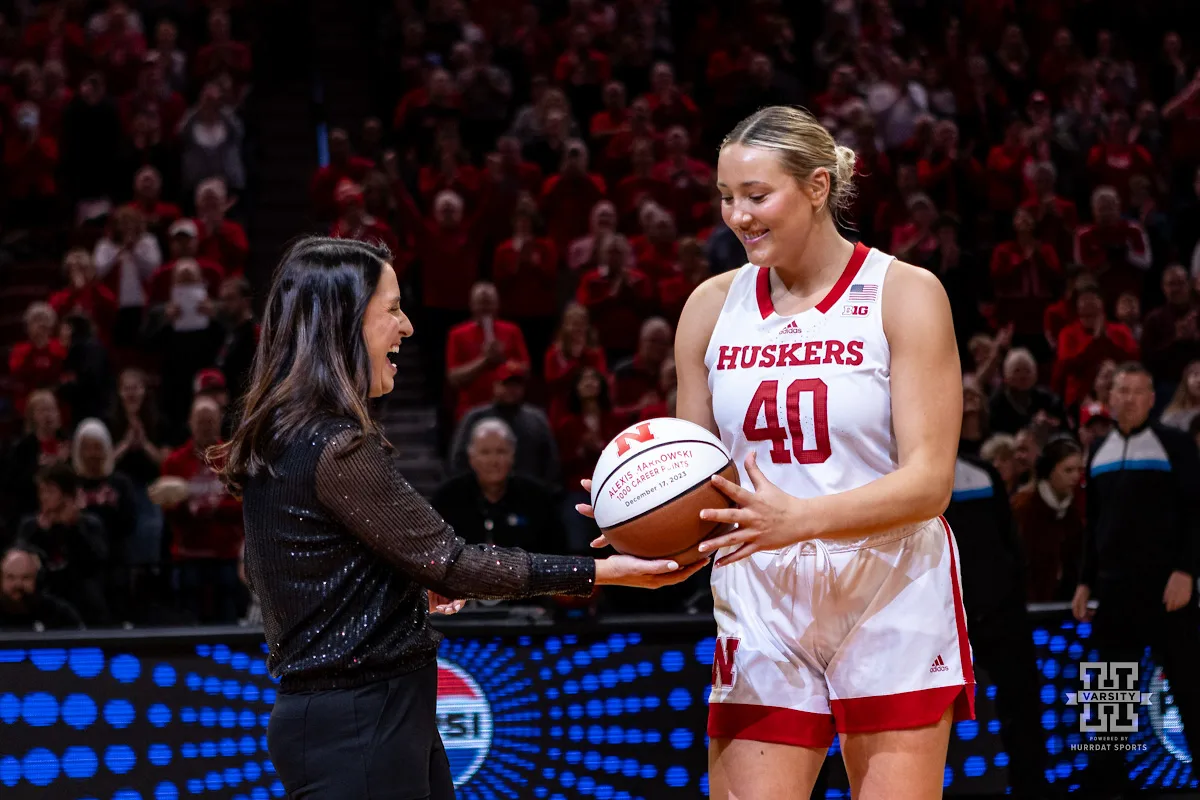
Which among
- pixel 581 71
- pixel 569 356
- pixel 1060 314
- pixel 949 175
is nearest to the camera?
pixel 569 356

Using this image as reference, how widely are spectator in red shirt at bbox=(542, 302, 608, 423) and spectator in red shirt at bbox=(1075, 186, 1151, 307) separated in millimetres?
3773

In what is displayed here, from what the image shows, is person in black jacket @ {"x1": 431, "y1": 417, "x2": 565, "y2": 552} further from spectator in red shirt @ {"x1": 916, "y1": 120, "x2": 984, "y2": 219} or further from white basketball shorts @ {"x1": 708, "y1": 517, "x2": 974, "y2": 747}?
spectator in red shirt @ {"x1": 916, "y1": 120, "x2": 984, "y2": 219}

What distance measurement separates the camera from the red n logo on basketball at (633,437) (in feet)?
9.77

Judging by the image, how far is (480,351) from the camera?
8.98 metres

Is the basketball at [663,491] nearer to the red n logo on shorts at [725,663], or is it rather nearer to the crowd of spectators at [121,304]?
the red n logo on shorts at [725,663]

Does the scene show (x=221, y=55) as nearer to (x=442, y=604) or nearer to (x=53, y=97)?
(x=53, y=97)

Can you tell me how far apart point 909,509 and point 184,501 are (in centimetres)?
562

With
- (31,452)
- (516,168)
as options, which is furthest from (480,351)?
(31,452)

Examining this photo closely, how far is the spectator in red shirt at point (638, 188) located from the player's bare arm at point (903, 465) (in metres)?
7.52

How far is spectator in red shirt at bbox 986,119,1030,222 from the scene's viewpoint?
11031mm

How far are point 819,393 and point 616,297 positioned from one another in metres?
6.49

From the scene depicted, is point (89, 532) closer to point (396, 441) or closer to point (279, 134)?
point (396, 441)

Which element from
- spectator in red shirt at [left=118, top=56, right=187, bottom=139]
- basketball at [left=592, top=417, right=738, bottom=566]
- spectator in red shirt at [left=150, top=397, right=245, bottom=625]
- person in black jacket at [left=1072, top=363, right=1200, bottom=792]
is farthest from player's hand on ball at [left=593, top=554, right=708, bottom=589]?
spectator in red shirt at [left=118, top=56, right=187, bottom=139]

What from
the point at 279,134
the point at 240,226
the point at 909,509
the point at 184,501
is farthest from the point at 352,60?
the point at 909,509
